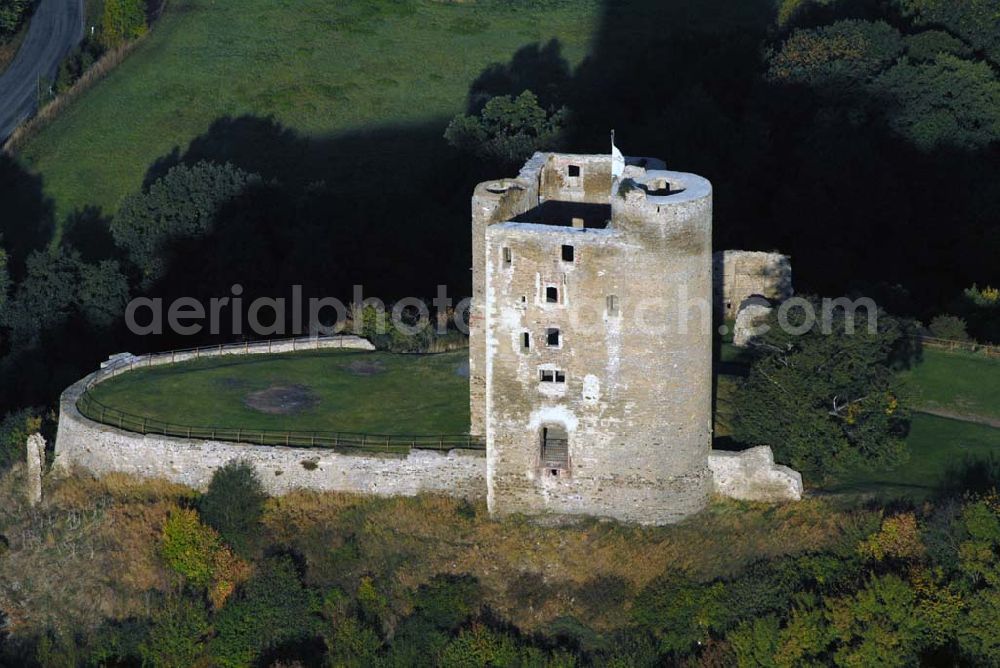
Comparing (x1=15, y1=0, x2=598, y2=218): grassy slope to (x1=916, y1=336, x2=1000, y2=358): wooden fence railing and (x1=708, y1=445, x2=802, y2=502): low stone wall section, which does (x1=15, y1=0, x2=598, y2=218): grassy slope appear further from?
(x1=708, y1=445, x2=802, y2=502): low stone wall section

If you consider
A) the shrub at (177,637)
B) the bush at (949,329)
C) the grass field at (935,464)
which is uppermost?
the bush at (949,329)

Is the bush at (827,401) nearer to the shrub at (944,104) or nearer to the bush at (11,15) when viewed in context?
the shrub at (944,104)

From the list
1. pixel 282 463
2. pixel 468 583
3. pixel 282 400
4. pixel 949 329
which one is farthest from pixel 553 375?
pixel 949 329

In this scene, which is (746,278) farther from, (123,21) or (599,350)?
(123,21)

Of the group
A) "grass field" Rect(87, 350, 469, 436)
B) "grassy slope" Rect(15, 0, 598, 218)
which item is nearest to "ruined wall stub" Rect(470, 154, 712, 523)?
"grass field" Rect(87, 350, 469, 436)

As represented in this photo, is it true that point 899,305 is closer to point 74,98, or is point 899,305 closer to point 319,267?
point 319,267

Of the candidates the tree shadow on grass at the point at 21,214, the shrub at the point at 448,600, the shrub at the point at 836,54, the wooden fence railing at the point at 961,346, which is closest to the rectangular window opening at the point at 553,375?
the shrub at the point at 448,600
